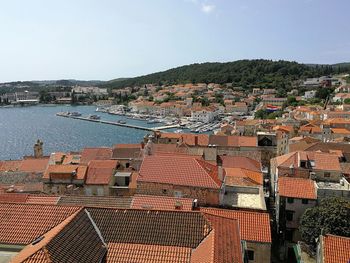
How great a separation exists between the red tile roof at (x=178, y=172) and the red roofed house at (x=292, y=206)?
511cm

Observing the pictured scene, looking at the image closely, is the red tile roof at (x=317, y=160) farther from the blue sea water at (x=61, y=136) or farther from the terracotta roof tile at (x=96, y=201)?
the blue sea water at (x=61, y=136)

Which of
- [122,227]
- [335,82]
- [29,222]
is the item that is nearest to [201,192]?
[122,227]

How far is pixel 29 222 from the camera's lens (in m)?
14.9

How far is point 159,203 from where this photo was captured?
19906 millimetres

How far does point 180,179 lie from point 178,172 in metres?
0.62

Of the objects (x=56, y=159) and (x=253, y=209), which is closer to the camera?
(x=253, y=209)

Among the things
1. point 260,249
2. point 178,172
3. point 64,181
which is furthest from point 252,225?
point 64,181

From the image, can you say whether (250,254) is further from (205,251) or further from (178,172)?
(178,172)

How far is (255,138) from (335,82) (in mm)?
123058

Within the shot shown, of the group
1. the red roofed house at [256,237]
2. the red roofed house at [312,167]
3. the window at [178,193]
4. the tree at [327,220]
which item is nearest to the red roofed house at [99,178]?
the window at [178,193]

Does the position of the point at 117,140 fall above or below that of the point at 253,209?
below

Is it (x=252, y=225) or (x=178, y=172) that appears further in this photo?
(x=178, y=172)

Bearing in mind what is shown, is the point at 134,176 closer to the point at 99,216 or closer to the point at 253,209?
the point at 253,209

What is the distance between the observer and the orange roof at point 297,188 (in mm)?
24828
